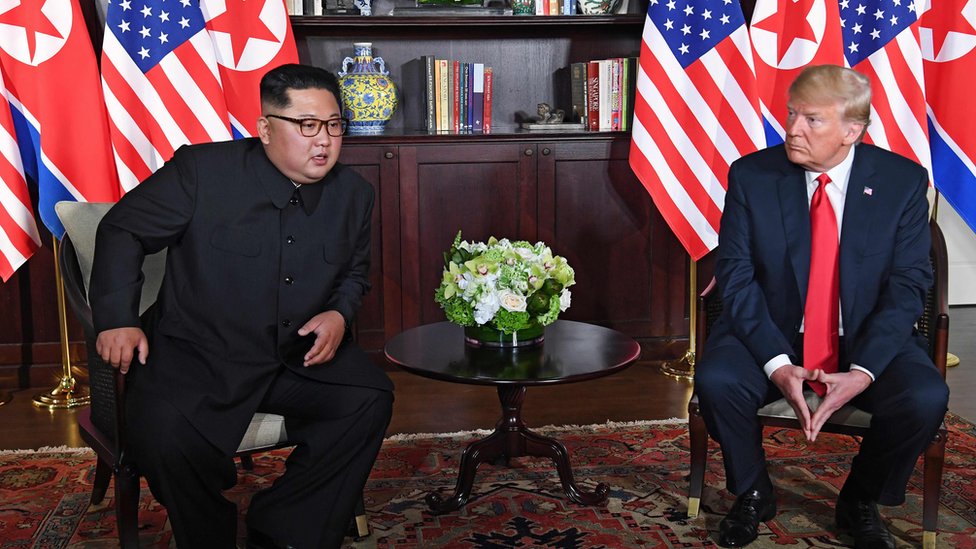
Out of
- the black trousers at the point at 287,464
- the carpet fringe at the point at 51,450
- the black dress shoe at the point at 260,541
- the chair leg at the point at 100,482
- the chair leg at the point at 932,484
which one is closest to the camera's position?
the black trousers at the point at 287,464

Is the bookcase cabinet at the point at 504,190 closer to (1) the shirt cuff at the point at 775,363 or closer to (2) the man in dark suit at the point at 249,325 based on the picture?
(2) the man in dark suit at the point at 249,325

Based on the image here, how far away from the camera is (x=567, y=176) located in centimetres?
455

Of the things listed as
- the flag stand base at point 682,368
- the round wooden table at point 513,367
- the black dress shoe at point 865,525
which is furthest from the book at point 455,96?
the black dress shoe at point 865,525

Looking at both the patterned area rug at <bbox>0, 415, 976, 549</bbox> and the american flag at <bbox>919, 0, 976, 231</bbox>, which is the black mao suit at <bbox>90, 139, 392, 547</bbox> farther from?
the american flag at <bbox>919, 0, 976, 231</bbox>

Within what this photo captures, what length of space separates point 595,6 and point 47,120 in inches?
90.6

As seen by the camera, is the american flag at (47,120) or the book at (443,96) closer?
the american flag at (47,120)

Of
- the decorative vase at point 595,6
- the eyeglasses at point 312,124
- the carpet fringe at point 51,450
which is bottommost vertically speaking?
the carpet fringe at point 51,450

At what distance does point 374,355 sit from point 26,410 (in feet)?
4.70

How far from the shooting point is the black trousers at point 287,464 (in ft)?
7.96

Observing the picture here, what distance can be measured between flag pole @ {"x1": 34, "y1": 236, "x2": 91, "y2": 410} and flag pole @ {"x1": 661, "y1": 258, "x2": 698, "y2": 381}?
244 cm

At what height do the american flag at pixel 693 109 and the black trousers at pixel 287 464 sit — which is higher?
the american flag at pixel 693 109

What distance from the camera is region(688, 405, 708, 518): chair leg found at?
2961mm

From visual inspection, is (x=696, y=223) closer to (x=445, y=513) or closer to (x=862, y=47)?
(x=862, y=47)

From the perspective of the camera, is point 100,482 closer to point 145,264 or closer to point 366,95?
point 145,264
